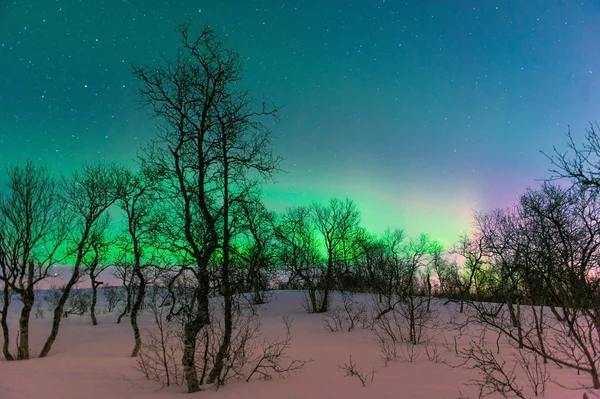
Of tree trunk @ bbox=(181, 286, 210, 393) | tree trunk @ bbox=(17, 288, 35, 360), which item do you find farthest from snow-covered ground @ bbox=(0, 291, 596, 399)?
tree trunk @ bbox=(17, 288, 35, 360)

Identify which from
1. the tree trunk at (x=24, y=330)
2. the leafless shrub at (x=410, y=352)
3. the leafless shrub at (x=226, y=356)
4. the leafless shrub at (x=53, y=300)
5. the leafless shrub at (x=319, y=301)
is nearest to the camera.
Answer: the leafless shrub at (x=226, y=356)

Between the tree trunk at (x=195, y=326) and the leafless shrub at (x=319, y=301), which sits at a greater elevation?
the tree trunk at (x=195, y=326)

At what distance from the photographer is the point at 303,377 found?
12.5 metres

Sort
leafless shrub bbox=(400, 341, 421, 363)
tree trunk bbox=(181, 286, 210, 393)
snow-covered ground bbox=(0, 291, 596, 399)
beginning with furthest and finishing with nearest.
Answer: leafless shrub bbox=(400, 341, 421, 363), snow-covered ground bbox=(0, 291, 596, 399), tree trunk bbox=(181, 286, 210, 393)

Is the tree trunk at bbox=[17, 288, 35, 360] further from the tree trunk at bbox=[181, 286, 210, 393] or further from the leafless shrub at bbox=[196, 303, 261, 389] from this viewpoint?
the tree trunk at bbox=[181, 286, 210, 393]

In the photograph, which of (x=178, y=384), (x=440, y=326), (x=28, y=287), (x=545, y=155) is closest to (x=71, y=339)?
(x=28, y=287)

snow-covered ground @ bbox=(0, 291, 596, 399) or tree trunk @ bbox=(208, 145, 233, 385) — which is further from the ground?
A: tree trunk @ bbox=(208, 145, 233, 385)

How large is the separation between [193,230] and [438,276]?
5566 cm

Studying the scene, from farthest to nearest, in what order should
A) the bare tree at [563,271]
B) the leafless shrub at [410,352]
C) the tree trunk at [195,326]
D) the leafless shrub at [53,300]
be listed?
1. the leafless shrub at [53,300]
2. the leafless shrub at [410,352]
3. the tree trunk at [195,326]
4. the bare tree at [563,271]

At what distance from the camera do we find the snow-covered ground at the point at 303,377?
10.3m

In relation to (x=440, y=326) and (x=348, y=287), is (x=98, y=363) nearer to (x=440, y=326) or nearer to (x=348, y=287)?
(x=440, y=326)

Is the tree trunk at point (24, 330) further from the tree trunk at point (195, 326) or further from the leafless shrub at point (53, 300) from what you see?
the leafless shrub at point (53, 300)

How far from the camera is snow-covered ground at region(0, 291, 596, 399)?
1026 centimetres

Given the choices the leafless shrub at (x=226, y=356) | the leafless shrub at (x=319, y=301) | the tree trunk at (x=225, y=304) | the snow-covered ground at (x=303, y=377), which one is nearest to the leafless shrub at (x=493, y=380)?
the snow-covered ground at (x=303, y=377)
